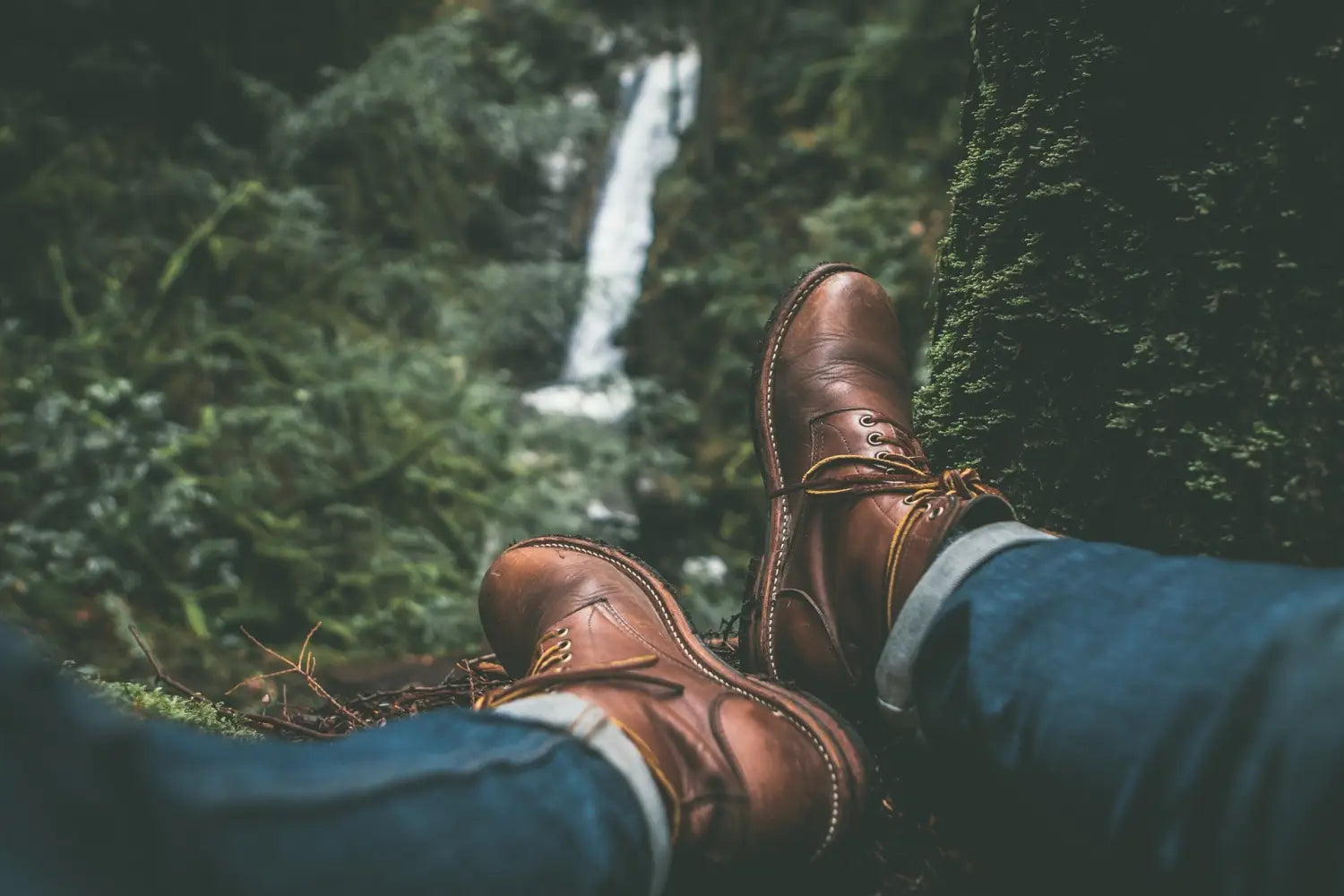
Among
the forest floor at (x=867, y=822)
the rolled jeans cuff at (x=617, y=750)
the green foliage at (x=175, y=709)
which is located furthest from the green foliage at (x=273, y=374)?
the rolled jeans cuff at (x=617, y=750)

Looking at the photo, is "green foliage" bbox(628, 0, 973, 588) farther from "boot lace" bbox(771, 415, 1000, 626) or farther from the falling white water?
"boot lace" bbox(771, 415, 1000, 626)

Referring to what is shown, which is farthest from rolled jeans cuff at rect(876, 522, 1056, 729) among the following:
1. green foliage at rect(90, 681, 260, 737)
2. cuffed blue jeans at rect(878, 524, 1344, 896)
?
green foliage at rect(90, 681, 260, 737)

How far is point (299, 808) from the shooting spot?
1.90 ft

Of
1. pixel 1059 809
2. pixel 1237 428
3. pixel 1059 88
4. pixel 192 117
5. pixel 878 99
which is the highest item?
pixel 878 99

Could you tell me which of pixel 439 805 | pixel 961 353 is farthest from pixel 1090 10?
pixel 439 805

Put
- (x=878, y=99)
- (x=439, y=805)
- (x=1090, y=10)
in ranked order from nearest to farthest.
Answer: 1. (x=439, y=805)
2. (x=1090, y=10)
3. (x=878, y=99)

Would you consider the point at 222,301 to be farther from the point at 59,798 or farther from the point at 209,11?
the point at 59,798

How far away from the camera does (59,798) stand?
495 millimetres

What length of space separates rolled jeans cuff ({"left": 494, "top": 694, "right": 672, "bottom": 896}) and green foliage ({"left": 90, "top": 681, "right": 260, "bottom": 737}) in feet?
2.34

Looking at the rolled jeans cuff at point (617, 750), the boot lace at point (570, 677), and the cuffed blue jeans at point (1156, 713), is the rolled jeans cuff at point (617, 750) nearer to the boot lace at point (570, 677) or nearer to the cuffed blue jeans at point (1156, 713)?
the boot lace at point (570, 677)

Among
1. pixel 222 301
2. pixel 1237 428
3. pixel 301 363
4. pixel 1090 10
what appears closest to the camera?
pixel 1237 428

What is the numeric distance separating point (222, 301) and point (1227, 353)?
4.64 metres

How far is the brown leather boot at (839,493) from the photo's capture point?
47.1 inches

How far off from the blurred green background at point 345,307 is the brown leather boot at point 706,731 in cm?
194
